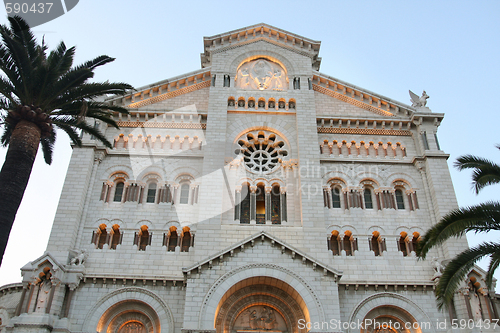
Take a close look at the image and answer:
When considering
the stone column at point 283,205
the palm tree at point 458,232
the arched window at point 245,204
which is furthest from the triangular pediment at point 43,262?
the palm tree at point 458,232

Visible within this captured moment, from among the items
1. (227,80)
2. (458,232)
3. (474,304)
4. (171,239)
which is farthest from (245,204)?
(474,304)

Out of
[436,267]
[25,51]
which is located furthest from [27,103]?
[436,267]

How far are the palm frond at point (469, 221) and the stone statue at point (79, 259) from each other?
1523 centimetres

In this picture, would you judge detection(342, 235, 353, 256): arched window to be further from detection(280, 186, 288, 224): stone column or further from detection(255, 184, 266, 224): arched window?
detection(255, 184, 266, 224): arched window

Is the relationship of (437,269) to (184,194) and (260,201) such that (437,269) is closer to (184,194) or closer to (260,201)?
(260,201)

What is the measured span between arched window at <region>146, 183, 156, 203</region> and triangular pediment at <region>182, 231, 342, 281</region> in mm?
5971

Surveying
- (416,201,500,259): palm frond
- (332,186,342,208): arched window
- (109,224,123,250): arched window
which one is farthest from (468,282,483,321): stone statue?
(109,224,123,250): arched window

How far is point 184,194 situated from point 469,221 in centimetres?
1424

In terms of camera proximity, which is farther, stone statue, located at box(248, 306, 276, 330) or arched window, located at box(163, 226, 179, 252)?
arched window, located at box(163, 226, 179, 252)

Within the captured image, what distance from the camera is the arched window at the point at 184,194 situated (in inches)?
933

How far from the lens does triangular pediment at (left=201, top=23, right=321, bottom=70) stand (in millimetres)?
28188

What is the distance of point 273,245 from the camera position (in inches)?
769

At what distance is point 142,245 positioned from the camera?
72.7ft

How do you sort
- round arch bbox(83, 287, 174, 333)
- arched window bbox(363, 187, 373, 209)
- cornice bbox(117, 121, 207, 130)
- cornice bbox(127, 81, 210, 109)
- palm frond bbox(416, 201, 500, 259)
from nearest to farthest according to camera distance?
palm frond bbox(416, 201, 500, 259) < round arch bbox(83, 287, 174, 333) < arched window bbox(363, 187, 373, 209) < cornice bbox(117, 121, 207, 130) < cornice bbox(127, 81, 210, 109)
